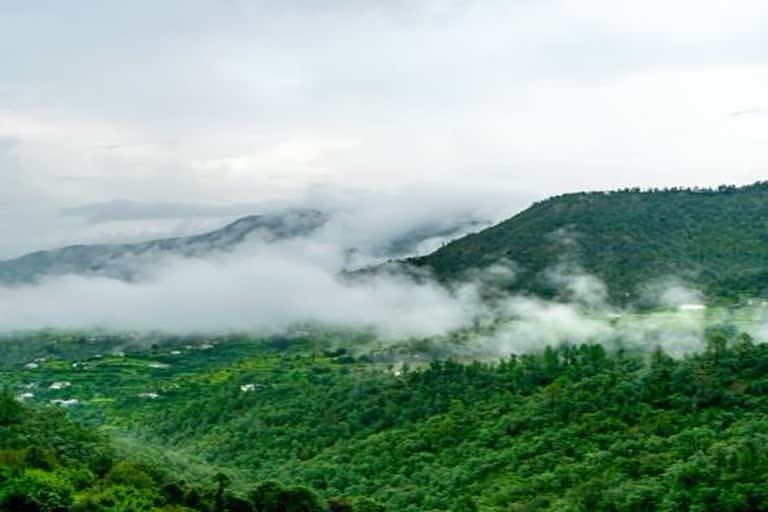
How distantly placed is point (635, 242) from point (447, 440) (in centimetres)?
7586

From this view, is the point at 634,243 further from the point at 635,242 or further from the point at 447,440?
the point at 447,440

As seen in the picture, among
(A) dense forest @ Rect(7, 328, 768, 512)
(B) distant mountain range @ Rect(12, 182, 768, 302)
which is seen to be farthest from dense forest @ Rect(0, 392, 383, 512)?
(B) distant mountain range @ Rect(12, 182, 768, 302)

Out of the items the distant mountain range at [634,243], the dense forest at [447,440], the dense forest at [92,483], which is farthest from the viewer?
the distant mountain range at [634,243]

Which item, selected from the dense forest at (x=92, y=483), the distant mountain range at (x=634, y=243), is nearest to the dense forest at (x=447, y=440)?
the dense forest at (x=92, y=483)

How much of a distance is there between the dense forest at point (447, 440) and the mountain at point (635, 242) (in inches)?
1407

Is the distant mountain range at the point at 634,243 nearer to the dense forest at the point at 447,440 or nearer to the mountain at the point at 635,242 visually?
Answer: the mountain at the point at 635,242

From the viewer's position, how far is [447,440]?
212ft

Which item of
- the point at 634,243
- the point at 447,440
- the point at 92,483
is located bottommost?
the point at 447,440

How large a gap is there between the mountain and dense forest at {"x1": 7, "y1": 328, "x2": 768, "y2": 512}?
35.7 meters

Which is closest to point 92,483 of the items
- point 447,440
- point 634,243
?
point 447,440

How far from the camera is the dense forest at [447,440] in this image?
134 feet

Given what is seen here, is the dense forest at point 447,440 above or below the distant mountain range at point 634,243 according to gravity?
below

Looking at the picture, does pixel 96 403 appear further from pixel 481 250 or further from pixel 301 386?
pixel 481 250

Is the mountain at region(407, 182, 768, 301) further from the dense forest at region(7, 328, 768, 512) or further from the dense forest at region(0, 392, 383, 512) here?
the dense forest at region(0, 392, 383, 512)
